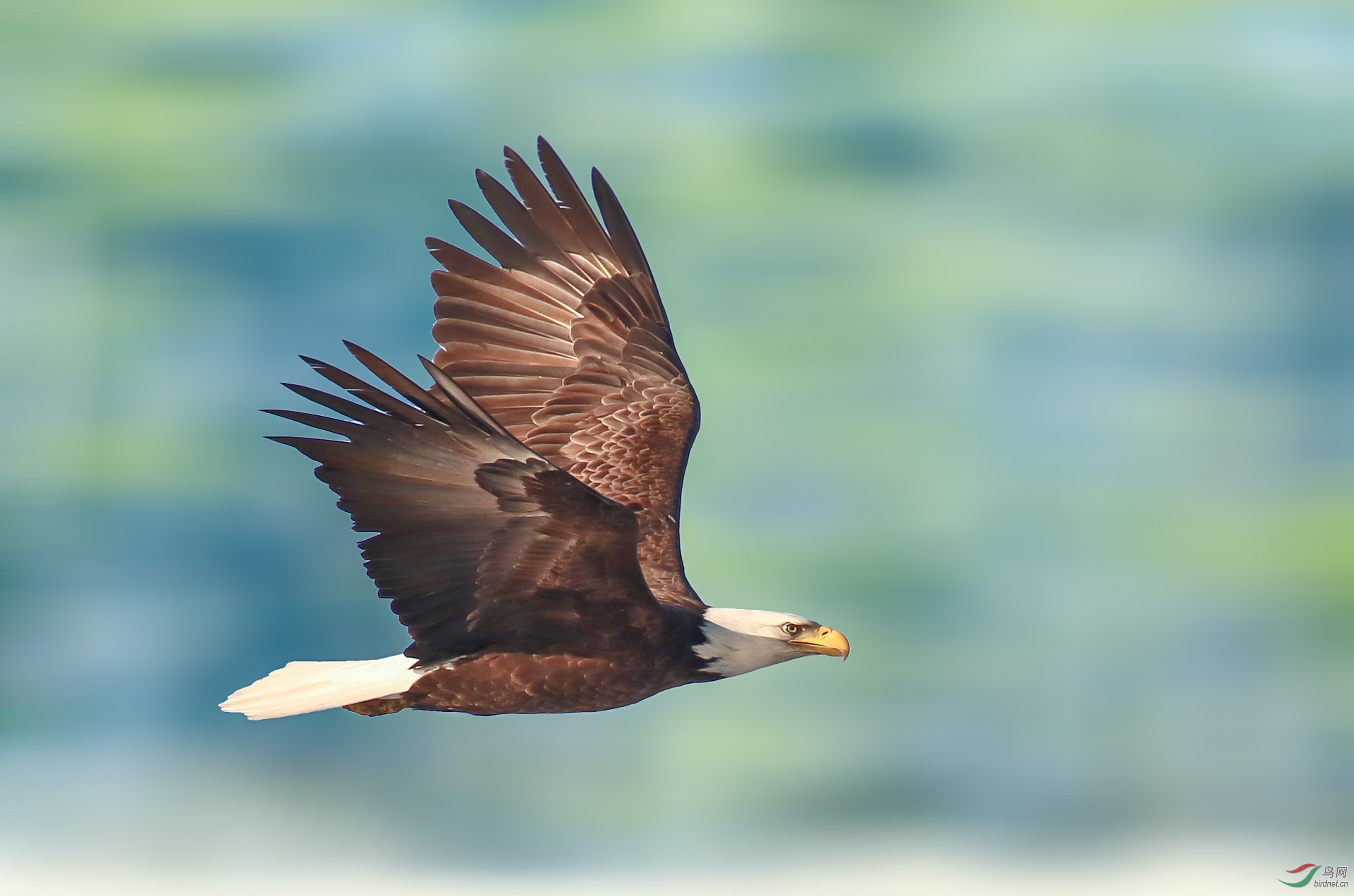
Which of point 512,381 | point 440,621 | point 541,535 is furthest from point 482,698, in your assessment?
point 512,381

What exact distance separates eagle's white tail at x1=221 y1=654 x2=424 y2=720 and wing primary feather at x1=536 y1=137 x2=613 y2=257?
91.7 inches

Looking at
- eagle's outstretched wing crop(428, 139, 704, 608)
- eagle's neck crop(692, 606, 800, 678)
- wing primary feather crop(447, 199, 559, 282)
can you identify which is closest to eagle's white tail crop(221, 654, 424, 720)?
eagle's neck crop(692, 606, 800, 678)

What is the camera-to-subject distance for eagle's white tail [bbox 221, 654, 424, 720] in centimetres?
612

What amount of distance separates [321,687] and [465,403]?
1.53 m

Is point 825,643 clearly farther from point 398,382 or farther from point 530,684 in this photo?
point 398,382

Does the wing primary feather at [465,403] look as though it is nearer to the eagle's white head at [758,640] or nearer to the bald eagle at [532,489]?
the bald eagle at [532,489]

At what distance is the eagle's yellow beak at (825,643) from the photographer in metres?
6.62

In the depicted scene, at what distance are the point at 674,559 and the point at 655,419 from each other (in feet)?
2.60

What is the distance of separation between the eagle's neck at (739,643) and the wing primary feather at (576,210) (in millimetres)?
2005

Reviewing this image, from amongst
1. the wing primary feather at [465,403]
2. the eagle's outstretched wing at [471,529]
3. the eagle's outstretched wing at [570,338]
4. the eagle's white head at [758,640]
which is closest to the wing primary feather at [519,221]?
the eagle's outstretched wing at [570,338]

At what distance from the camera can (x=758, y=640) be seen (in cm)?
659

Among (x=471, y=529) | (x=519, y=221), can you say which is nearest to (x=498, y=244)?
(x=519, y=221)

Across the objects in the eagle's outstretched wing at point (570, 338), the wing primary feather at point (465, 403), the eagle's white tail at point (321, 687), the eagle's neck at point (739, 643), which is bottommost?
the eagle's white tail at point (321, 687)

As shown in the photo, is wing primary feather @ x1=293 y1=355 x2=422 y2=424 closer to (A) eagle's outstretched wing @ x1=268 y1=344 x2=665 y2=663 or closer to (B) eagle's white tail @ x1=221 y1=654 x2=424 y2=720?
(A) eagle's outstretched wing @ x1=268 y1=344 x2=665 y2=663
